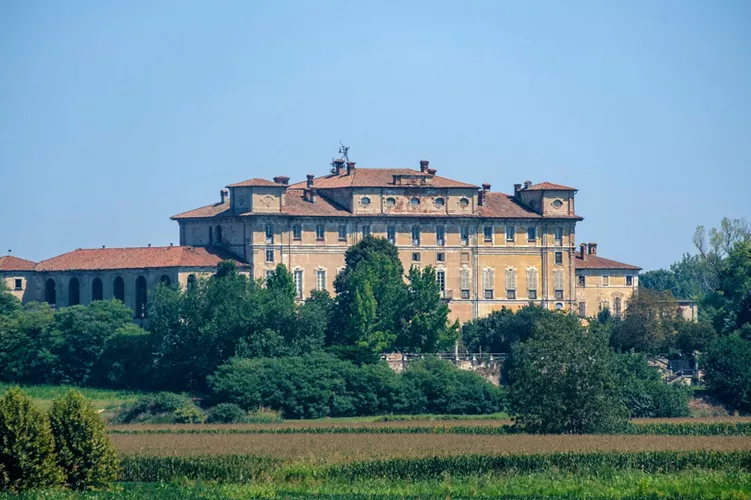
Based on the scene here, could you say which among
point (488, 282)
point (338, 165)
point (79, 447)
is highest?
point (338, 165)

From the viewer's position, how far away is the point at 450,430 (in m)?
68.8

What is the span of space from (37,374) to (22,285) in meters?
14.4

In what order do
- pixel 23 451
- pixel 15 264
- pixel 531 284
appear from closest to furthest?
pixel 23 451
pixel 15 264
pixel 531 284

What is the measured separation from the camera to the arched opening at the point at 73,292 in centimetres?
9762

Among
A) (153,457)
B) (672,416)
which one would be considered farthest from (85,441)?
(672,416)

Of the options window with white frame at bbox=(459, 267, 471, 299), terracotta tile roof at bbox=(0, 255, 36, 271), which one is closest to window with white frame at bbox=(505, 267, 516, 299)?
window with white frame at bbox=(459, 267, 471, 299)

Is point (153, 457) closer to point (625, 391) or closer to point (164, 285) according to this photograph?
point (625, 391)

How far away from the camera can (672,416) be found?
7794cm

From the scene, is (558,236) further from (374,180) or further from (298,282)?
(298,282)

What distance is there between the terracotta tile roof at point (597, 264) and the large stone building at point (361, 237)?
304cm

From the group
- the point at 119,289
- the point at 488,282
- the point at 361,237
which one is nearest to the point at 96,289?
the point at 119,289

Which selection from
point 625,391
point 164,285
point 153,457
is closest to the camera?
point 153,457

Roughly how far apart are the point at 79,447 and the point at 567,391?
21.1 meters

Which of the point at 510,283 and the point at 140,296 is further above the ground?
the point at 510,283
